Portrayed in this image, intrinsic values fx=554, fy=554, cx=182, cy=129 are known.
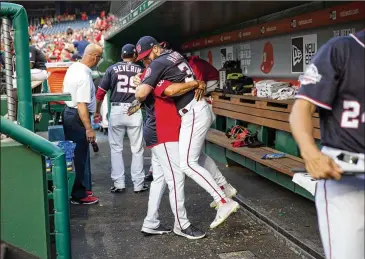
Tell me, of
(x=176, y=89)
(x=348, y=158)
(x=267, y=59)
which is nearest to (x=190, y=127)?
(x=176, y=89)

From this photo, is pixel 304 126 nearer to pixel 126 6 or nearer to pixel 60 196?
pixel 60 196

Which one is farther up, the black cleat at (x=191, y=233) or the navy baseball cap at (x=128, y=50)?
the navy baseball cap at (x=128, y=50)

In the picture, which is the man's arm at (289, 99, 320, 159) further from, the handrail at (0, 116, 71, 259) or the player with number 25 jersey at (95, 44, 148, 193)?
the player with number 25 jersey at (95, 44, 148, 193)

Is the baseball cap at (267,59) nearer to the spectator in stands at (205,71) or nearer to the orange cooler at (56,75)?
the spectator in stands at (205,71)

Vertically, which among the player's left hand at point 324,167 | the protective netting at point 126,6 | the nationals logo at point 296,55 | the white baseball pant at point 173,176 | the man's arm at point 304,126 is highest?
the protective netting at point 126,6

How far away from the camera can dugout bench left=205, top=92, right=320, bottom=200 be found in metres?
5.71

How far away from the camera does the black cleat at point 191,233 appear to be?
182 inches

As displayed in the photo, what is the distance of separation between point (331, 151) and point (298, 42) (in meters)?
4.64

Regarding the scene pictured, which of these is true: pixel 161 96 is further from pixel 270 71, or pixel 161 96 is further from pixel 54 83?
pixel 270 71

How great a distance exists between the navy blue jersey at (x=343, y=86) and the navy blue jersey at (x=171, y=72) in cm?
231

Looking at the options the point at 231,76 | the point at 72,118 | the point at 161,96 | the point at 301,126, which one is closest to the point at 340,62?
the point at 301,126

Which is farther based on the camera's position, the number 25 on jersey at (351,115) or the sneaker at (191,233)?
the sneaker at (191,233)

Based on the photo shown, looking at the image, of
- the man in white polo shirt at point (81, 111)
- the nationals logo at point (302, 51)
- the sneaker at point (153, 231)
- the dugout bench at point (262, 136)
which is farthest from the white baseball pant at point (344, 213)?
the nationals logo at point (302, 51)

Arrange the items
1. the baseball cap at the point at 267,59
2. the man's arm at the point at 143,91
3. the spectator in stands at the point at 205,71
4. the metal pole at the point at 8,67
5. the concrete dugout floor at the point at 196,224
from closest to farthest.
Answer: the metal pole at the point at 8,67 < the concrete dugout floor at the point at 196,224 < the man's arm at the point at 143,91 < the baseball cap at the point at 267,59 < the spectator in stands at the point at 205,71
